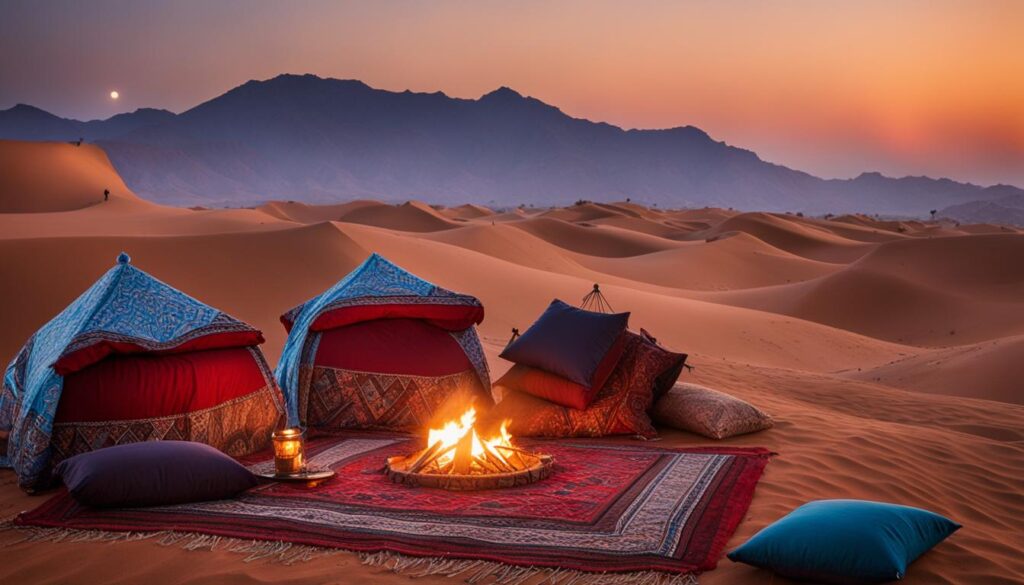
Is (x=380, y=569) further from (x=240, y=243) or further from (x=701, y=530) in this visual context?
(x=240, y=243)

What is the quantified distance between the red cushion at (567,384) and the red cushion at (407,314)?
0.85 meters

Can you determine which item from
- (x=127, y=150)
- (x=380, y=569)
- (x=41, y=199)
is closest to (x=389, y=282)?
(x=380, y=569)

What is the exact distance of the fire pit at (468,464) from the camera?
6.36m

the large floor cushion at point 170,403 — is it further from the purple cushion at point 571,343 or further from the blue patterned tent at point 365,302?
the purple cushion at point 571,343

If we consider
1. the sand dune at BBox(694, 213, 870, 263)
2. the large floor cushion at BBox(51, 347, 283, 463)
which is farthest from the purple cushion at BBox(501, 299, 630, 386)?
the sand dune at BBox(694, 213, 870, 263)

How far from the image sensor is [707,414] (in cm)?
841

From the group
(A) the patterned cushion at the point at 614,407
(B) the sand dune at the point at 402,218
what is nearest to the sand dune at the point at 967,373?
(A) the patterned cushion at the point at 614,407

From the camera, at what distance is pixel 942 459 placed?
315 inches

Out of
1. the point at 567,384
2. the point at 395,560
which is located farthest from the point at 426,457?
the point at 567,384

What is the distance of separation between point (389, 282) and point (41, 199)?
4342cm

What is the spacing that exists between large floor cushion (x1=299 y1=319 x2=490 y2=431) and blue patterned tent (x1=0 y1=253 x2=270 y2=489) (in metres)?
1.02

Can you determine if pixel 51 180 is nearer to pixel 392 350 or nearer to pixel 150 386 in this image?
pixel 392 350

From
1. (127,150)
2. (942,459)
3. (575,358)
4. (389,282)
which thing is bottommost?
(942,459)

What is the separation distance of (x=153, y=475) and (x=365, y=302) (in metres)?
3.39
